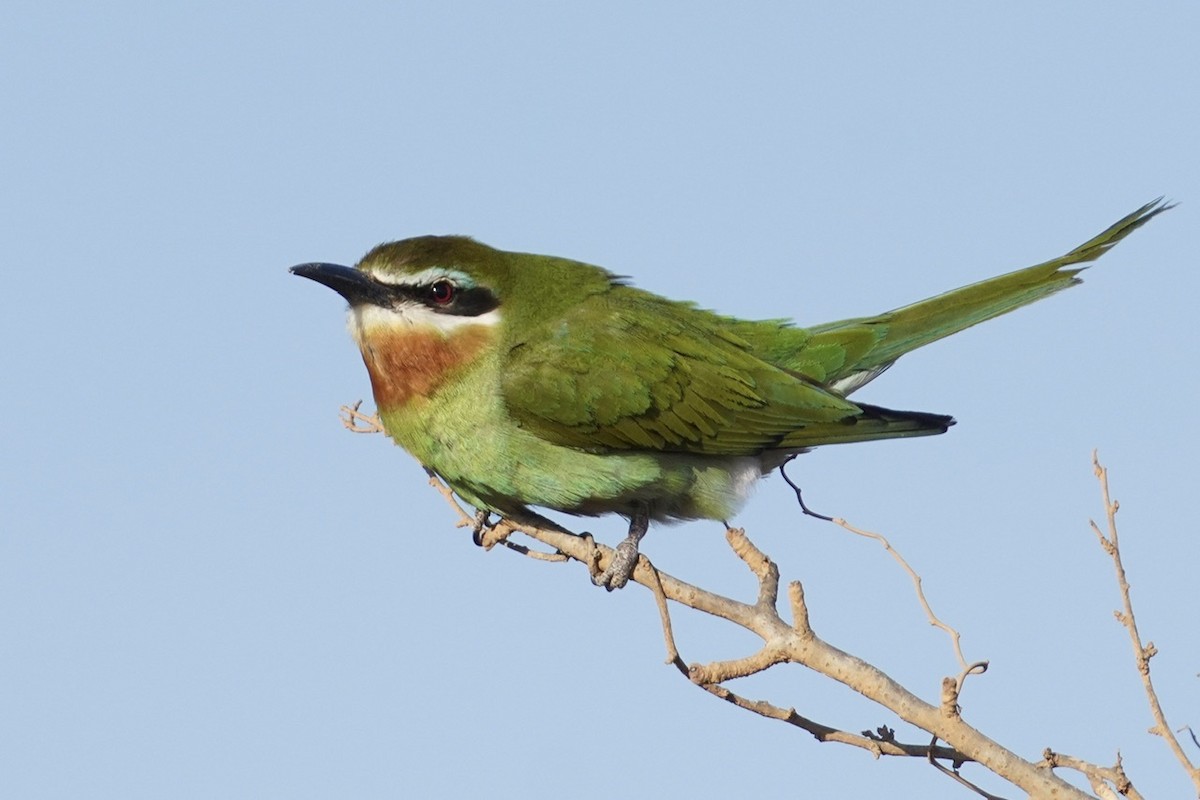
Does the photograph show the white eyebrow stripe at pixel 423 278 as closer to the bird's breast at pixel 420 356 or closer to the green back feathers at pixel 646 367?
the green back feathers at pixel 646 367

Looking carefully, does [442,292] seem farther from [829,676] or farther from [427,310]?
[829,676]

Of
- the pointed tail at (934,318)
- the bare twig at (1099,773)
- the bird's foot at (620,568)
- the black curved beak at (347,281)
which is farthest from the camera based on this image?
the pointed tail at (934,318)

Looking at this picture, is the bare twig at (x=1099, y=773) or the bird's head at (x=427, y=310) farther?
the bird's head at (x=427, y=310)

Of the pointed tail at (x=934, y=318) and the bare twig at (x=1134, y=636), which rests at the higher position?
the pointed tail at (x=934, y=318)

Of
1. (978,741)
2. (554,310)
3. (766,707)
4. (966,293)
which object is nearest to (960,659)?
(978,741)

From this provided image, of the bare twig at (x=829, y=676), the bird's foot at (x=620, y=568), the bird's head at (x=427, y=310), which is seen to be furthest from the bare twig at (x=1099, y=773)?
the bird's head at (x=427, y=310)

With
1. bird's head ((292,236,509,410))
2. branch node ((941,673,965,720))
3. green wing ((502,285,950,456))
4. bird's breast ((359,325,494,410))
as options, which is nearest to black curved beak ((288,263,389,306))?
bird's head ((292,236,509,410))

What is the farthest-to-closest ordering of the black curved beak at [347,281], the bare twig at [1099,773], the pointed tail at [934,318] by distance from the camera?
1. the pointed tail at [934,318]
2. the black curved beak at [347,281]
3. the bare twig at [1099,773]

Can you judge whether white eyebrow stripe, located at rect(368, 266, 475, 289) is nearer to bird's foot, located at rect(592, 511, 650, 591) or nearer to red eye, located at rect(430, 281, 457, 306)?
red eye, located at rect(430, 281, 457, 306)

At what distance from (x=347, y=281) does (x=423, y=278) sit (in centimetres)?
31

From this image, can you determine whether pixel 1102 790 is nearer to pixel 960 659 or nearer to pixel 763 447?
pixel 960 659

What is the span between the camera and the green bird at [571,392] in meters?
5.68

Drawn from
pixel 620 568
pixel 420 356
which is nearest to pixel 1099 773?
pixel 620 568

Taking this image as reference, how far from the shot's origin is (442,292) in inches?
228
